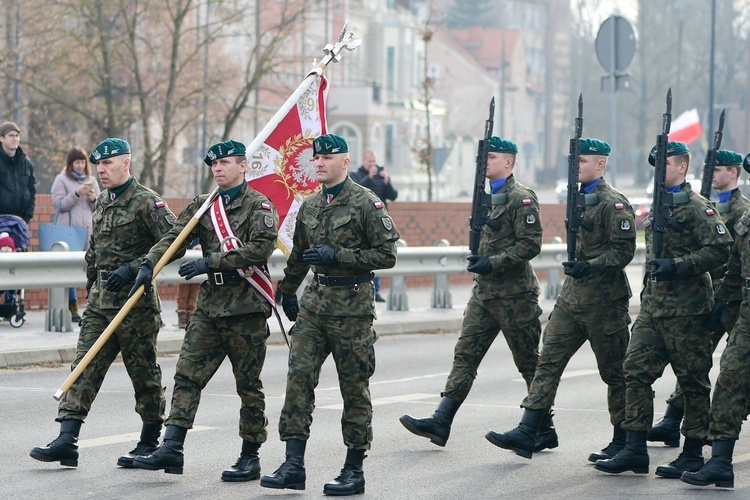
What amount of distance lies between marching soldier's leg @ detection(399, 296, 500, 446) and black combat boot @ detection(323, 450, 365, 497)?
1.35 m

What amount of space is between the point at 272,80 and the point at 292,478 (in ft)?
80.0

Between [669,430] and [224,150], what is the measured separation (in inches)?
144

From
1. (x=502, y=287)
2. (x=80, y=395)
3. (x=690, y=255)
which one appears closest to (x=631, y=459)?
(x=690, y=255)

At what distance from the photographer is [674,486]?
25.8ft

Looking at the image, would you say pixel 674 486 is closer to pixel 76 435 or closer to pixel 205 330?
pixel 205 330

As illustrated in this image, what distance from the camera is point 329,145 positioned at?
766cm

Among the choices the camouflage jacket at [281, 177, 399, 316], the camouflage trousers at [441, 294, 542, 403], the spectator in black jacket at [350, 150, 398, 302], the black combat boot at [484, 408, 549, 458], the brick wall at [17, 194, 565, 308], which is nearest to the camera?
the camouflage jacket at [281, 177, 399, 316]

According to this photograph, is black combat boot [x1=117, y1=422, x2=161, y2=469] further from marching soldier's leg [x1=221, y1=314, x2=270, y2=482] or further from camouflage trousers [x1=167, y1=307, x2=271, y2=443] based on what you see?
marching soldier's leg [x1=221, y1=314, x2=270, y2=482]

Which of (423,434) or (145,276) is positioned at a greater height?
(145,276)

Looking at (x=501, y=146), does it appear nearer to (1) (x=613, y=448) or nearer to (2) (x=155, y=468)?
(1) (x=613, y=448)

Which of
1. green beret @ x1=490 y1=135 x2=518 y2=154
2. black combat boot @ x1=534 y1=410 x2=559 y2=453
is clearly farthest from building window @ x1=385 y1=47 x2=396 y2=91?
black combat boot @ x1=534 y1=410 x2=559 y2=453

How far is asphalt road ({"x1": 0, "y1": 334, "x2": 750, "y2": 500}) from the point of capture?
7551mm

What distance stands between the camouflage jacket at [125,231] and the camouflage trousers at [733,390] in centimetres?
325

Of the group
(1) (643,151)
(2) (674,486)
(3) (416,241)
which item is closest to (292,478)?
(2) (674,486)
